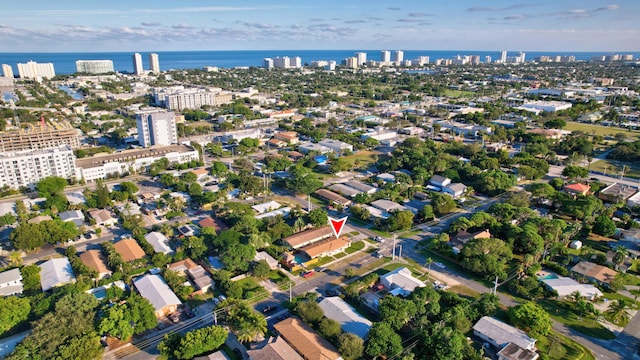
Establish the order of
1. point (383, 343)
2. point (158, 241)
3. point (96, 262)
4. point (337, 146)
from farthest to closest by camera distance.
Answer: point (337, 146) < point (158, 241) < point (96, 262) < point (383, 343)

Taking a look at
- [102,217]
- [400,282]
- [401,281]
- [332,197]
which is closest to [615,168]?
[332,197]

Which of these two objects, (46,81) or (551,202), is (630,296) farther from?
(46,81)

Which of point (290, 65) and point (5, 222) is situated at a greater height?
point (290, 65)

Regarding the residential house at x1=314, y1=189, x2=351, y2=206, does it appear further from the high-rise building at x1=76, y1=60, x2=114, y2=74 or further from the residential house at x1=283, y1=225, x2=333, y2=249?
the high-rise building at x1=76, y1=60, x2=114, y2=74

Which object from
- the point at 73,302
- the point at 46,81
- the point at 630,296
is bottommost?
the point at 630,296

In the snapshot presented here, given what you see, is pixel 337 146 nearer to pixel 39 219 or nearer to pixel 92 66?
pixel 39 219

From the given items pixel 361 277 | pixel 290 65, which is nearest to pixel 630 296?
pixel 361 277

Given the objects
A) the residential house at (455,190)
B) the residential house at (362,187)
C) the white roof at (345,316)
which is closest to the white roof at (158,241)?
the white roof at (345,316)
